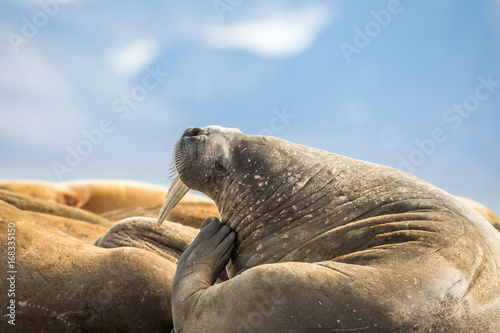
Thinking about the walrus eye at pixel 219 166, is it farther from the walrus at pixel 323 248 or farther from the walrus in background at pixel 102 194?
the walrus in background at pixel 102 194

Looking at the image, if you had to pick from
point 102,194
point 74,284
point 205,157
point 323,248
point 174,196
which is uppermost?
point 323,248

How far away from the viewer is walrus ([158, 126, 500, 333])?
8.83ft

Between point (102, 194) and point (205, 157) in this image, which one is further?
point (102, 194)

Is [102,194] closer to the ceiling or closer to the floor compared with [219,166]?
closer to the floor

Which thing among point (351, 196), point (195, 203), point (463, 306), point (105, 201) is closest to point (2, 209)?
point (351, 196)

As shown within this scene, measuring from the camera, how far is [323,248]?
3330 millimetres

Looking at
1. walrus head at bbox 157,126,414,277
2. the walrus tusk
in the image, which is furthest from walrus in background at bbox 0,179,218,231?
walrus head at bbox 157,126,414,277

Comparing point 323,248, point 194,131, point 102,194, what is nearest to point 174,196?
point 194,131

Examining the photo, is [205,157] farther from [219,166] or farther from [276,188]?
[276,188]

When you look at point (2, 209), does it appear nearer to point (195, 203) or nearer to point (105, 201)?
point (195, 203)

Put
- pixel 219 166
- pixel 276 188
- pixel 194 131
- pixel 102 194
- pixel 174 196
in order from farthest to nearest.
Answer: pixel 102 194, pixel 174 196, pixel 194 131, pixel 219 166, pixel 276 188

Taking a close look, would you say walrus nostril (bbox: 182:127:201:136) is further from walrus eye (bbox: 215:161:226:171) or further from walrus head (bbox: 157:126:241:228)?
walrus eye (bbox: 215:161:226:171)

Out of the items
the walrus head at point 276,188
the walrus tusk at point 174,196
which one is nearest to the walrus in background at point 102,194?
the walrus tusk at point 174,196

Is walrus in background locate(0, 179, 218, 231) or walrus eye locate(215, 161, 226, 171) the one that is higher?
walrus eye locate(215, 161, 226, 171)
